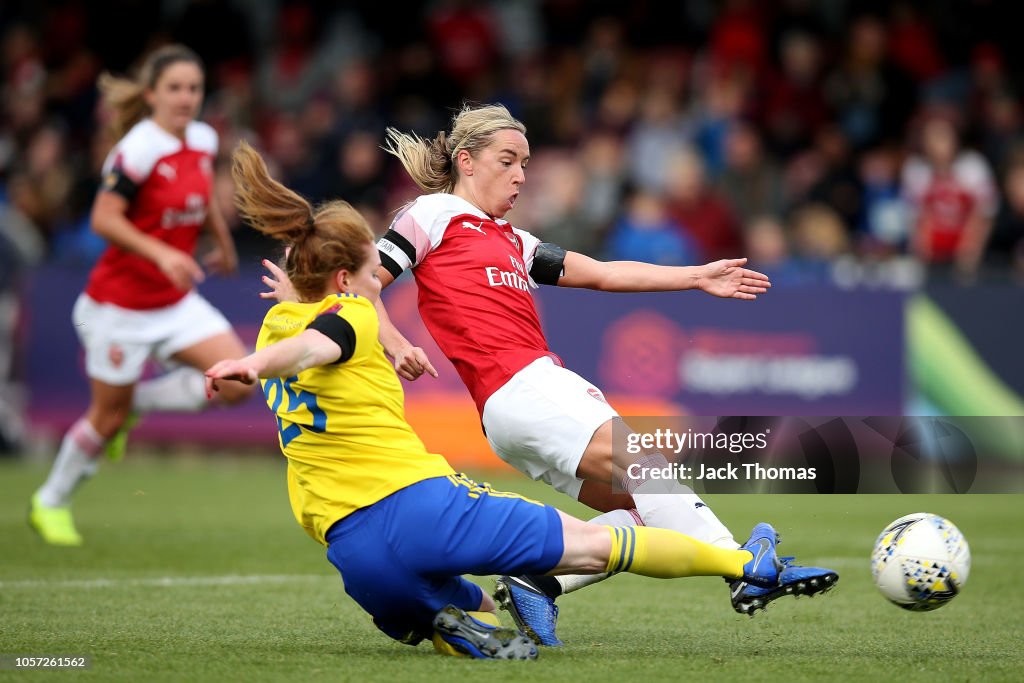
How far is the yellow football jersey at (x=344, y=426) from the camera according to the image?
4910 mm

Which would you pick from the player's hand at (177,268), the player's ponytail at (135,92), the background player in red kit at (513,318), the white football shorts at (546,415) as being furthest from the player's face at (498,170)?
the player's ponytail at (135,92)

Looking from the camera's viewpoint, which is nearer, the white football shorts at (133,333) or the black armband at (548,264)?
the black armband at (548,264)

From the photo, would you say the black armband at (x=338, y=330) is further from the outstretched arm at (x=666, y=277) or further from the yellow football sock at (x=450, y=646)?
the outstretched arm at (x=666, y=277)

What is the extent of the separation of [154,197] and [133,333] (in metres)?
0.81

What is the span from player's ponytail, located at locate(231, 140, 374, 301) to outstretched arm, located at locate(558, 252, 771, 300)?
4.01 feet

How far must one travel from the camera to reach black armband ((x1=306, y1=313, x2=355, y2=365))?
15.6 ft

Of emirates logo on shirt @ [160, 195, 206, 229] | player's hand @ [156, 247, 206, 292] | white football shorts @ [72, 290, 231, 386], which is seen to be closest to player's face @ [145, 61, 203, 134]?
emirates logo on shirt @ [160, 195, 206, 229]

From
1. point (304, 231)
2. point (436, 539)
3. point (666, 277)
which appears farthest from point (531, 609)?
point (304, 231)

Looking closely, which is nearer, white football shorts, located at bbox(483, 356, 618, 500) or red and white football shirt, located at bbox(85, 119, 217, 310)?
white football shorts, located at bbox(483, 356, 618, 500)

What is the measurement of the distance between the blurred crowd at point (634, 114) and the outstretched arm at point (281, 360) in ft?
23.5

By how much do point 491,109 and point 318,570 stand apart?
2758 mm

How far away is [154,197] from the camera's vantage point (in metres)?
8.65

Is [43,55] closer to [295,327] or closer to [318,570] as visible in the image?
[318,570]

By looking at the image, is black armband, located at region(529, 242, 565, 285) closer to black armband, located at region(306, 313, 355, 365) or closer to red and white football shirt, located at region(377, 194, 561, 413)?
red and white football shirt, located at region(377, 194, 561, 413)
